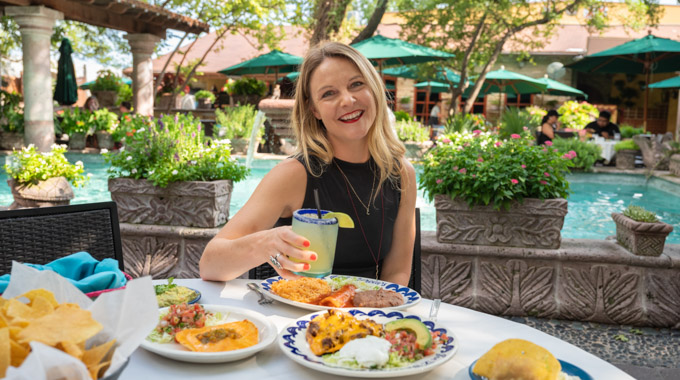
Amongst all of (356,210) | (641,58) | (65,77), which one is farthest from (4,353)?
(641,58)

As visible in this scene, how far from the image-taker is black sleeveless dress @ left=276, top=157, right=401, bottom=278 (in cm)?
198

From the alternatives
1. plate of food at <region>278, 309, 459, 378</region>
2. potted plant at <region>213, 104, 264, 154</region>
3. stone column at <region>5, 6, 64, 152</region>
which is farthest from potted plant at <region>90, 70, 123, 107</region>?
plate of food at <region>278, 309, 459, 378</region>

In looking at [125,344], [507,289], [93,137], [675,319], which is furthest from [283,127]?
[125,344]

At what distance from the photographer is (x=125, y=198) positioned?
3826mm

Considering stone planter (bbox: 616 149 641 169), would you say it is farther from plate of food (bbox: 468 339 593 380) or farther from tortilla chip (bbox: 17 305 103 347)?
tortilla chip (bbox: 17 305 103 347)

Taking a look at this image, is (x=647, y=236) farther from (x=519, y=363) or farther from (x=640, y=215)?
(x=519, y=363)

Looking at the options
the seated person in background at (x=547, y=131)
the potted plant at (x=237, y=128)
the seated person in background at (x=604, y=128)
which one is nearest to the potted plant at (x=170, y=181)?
the potted plant at (x=237, y=128)

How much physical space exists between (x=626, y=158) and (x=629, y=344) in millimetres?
8488

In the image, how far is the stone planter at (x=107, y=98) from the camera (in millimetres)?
15508

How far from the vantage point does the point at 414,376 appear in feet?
3.45

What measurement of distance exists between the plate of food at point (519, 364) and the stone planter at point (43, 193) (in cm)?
451

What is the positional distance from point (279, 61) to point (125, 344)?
1253cm

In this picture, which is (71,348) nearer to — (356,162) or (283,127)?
(356,162)

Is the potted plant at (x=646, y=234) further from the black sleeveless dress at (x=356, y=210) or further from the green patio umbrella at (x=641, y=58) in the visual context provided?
the green patio umbrella at (x=641, y=58)
